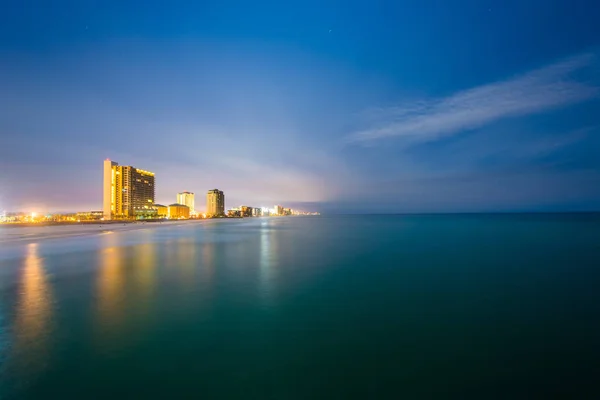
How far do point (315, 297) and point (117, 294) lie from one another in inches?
407

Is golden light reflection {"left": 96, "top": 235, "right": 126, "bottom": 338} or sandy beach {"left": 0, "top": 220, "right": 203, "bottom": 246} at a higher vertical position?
sandy beach {"left": 0, "top": 220, "right": 203, "bottom": 246}

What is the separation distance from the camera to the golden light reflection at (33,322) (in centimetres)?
869

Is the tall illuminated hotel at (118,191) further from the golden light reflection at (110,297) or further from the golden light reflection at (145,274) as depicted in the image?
the golden light reflection at (110,297)

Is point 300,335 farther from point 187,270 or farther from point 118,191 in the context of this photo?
point 118,191

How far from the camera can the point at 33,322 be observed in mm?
11430

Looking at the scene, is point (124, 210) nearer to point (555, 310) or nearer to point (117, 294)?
point (117, 294)

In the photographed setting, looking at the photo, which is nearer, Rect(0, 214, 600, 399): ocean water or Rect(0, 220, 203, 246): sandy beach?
Rect(0, 214, 600, 399): ocean water

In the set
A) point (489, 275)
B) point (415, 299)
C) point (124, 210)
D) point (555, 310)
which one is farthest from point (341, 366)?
point (124, 210)

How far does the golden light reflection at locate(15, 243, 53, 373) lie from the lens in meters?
8.69

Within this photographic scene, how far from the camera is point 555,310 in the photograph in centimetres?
1310

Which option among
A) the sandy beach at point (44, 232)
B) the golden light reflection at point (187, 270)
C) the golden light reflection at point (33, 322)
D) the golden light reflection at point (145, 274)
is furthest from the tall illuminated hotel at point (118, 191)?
the golden light reflection at point (33, 322)

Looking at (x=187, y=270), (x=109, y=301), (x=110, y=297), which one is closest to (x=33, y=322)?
(x=109, y=301)

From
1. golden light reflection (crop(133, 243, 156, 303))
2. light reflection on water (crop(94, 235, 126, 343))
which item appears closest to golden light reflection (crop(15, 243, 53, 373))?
light reflection on water (crop(94, 235, 126, 343))

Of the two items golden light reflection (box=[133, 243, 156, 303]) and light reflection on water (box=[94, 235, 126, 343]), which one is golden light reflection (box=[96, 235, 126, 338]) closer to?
light reflection on water (box=[94, 235, 126, 343])
